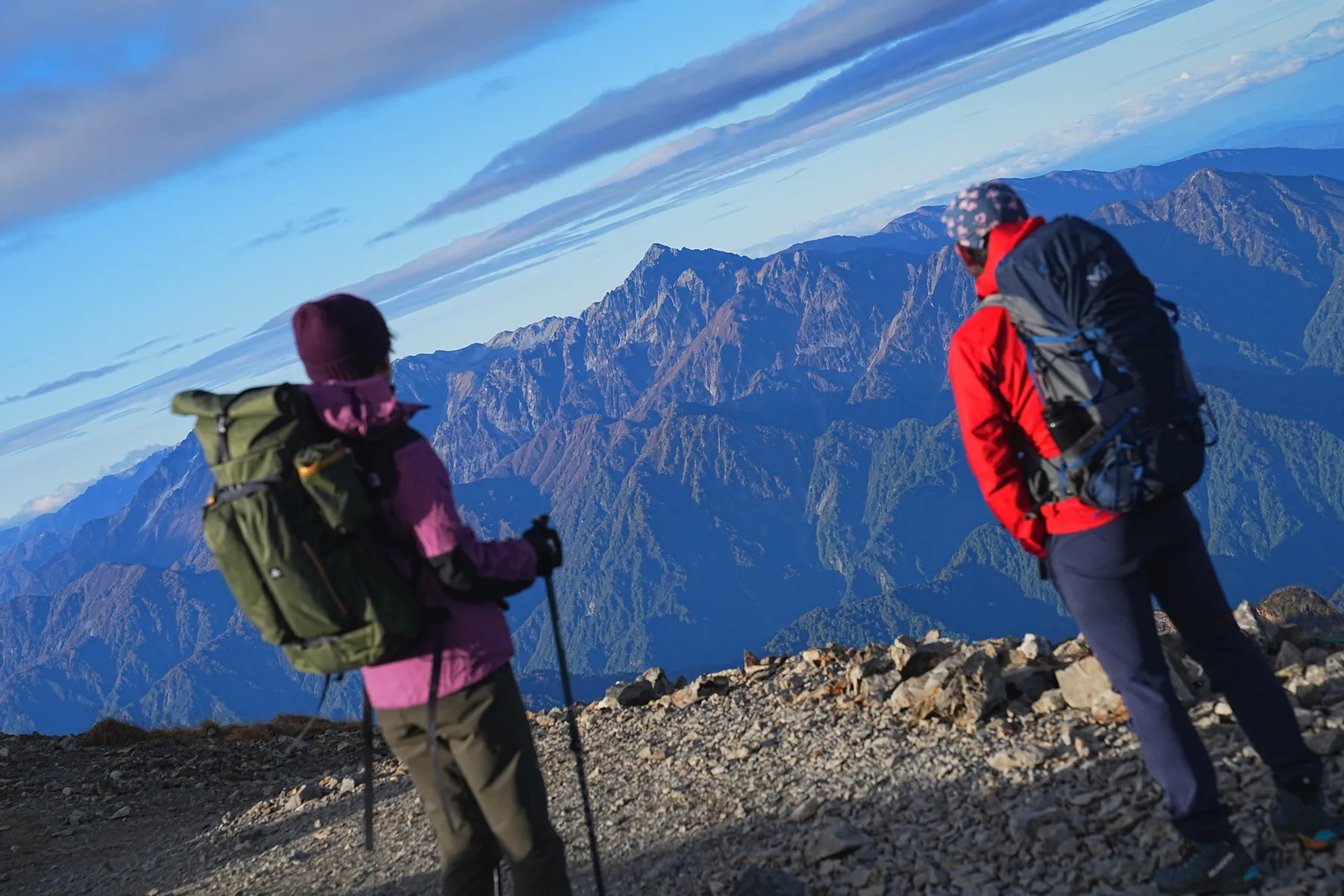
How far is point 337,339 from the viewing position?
170 inches

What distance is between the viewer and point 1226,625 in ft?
15.5

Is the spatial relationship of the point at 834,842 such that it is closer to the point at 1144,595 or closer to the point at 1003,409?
the point at 1144,595

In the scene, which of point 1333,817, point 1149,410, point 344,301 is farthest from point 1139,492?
point 344,301

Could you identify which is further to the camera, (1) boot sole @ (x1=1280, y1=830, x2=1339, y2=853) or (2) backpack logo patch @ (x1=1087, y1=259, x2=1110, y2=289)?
(1) boot sole @ (x1=1280, y1=830, x2=1339, y2=853)

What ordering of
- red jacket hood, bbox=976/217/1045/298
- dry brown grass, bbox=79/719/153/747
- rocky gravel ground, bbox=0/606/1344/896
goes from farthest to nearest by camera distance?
1. dry brown grass, bbox=79/719/153/747
2. rocky gravel ground, bbox=0/606/1344/896
3. red jacket hood, bbox=976/217/1045/298

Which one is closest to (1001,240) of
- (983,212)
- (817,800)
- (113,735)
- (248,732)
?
(983,212)

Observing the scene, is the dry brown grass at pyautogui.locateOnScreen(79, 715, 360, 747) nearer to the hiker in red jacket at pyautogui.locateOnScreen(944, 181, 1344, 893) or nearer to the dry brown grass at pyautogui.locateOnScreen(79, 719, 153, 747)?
the dry brown grass at pyautogui.locateOnScreen(79, 719, 153, 747)

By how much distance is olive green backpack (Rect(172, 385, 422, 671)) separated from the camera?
4.09 metres

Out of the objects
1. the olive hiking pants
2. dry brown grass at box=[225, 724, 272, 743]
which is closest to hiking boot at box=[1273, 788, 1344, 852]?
the olive hiking pants

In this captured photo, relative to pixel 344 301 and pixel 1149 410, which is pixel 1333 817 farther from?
pixel 344 301

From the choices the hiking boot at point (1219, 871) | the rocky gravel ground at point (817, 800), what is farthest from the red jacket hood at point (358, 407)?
the hiking boot at point (1219, 871)

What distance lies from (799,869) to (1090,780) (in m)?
1.83

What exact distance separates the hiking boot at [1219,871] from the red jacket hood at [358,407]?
383 cm

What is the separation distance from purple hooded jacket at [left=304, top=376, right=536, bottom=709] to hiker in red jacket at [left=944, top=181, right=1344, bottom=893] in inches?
84.1
